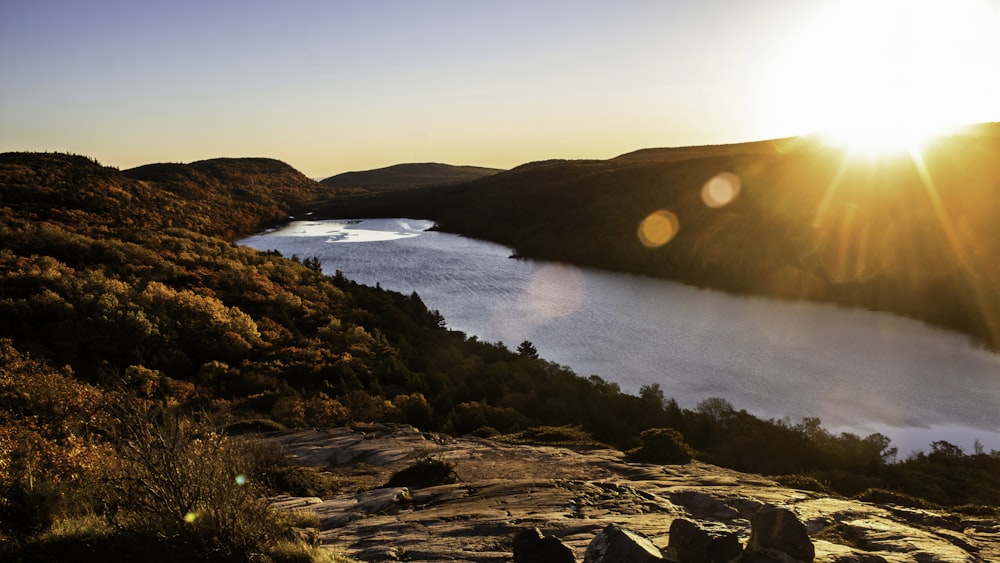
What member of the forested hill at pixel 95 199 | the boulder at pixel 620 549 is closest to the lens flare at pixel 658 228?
the forested hill at pixel 95 199

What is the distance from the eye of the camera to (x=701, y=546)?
496 centimetres

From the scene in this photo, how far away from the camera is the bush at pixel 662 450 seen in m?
12.7

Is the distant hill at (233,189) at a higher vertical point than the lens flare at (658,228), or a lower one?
higher

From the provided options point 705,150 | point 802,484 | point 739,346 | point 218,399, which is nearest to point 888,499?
point 802,484

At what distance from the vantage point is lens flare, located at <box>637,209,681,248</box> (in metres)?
67.0

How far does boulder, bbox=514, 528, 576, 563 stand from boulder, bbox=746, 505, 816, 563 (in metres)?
1.64

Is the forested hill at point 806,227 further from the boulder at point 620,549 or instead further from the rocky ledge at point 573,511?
the boulder at point 620,549

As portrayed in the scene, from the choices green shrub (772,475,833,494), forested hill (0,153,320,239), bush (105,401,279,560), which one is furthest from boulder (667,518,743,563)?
forested hill (0,153,320,239)

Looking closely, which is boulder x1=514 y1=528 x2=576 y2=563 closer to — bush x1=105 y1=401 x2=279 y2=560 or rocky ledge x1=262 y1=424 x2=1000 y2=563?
rocky ledge x1=262 y1=424 x2=1000 y2=563

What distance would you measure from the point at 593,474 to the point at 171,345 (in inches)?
591

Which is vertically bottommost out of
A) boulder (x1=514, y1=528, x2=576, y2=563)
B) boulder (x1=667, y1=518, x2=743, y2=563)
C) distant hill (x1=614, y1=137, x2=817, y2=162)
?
boulder (x1=514, y1=528, x2=576, y2=563)

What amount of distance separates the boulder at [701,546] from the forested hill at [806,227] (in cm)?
4176

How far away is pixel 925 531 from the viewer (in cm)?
769

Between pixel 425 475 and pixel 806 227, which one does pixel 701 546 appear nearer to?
pixel 425 475
